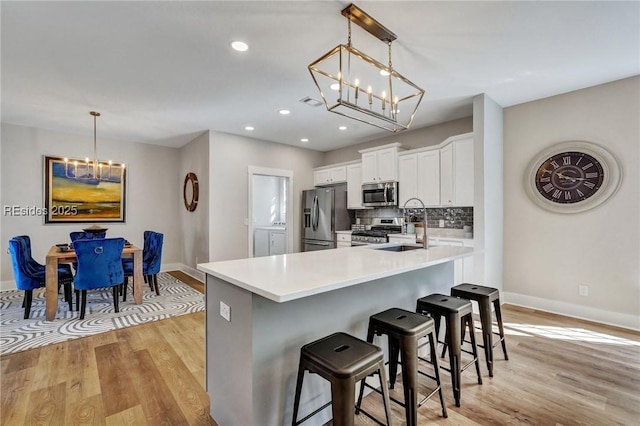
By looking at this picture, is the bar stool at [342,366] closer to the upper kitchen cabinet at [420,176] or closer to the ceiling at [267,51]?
the ceiling at [267,51]

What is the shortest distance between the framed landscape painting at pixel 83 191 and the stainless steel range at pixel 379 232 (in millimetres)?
4558

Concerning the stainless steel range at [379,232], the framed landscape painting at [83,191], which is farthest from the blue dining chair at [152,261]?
the stainless steel range at [379,232]

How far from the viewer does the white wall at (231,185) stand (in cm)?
516

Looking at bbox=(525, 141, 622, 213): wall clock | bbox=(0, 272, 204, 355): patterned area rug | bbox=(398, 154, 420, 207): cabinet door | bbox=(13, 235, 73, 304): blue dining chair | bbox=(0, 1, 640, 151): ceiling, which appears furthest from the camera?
bbox=(398, 154, 420, 207): cabinet door

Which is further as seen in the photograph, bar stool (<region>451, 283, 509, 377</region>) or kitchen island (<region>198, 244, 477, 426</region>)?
bar stool (<region>451, 283, 509, 377</region>)

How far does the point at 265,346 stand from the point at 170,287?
163 inches

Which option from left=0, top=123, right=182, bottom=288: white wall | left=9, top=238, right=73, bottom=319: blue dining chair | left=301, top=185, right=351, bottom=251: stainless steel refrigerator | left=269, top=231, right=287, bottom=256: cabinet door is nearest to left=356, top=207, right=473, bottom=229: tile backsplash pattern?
left=301, top=185, right=351, bottom=251: stainless steel refrigerator

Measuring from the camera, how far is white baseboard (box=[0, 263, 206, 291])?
15.9ft

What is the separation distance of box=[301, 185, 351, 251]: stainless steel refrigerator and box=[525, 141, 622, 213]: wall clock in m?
3.09

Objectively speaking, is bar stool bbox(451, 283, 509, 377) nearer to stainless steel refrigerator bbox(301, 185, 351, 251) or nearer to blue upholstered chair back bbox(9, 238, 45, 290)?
stainless steel refrigerator bbox(301, 185, 351, 251)

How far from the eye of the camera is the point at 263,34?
2.44 m

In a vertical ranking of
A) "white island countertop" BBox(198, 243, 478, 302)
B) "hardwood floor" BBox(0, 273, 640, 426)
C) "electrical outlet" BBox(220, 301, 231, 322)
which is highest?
"white island countertop" BBox(198, 243, 478, 302)

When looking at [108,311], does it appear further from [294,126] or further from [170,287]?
[294,126]

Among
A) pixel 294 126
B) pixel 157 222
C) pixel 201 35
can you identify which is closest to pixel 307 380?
pixel 201 35
